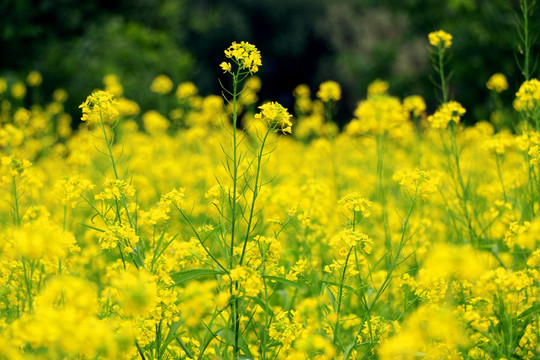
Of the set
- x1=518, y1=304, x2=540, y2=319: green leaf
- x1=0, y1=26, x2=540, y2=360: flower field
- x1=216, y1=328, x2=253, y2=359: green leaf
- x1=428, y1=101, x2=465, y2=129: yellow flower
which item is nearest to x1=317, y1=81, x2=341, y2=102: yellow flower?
x1=0, y1=26, x2=540, y2=360: flower field

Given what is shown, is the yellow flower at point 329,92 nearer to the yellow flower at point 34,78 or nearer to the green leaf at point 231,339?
the green leaf at point 231,339

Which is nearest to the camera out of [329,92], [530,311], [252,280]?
[252,280]

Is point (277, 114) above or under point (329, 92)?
under

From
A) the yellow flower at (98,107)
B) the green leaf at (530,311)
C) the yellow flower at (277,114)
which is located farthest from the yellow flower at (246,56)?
the green leaf at (530,311)

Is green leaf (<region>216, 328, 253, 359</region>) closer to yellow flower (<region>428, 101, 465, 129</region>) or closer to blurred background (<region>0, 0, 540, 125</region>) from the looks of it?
yellow flower (<region>428, 101, 465, 129</region>)

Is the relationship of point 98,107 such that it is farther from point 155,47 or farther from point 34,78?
point 155,47

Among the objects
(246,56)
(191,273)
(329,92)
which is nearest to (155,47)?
(329,92)

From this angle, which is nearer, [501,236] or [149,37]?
[501,236]

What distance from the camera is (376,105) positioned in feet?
13.3

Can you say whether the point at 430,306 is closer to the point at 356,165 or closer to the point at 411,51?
the point at 356,165

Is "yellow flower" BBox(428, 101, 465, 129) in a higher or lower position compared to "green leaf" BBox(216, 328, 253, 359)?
higher

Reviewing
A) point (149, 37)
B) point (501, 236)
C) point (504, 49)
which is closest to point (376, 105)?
point (501, 236)

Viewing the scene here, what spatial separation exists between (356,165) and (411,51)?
9670mm

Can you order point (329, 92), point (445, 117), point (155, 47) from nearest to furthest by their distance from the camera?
point (445, 117), point (329, 92), point (155, 47)
